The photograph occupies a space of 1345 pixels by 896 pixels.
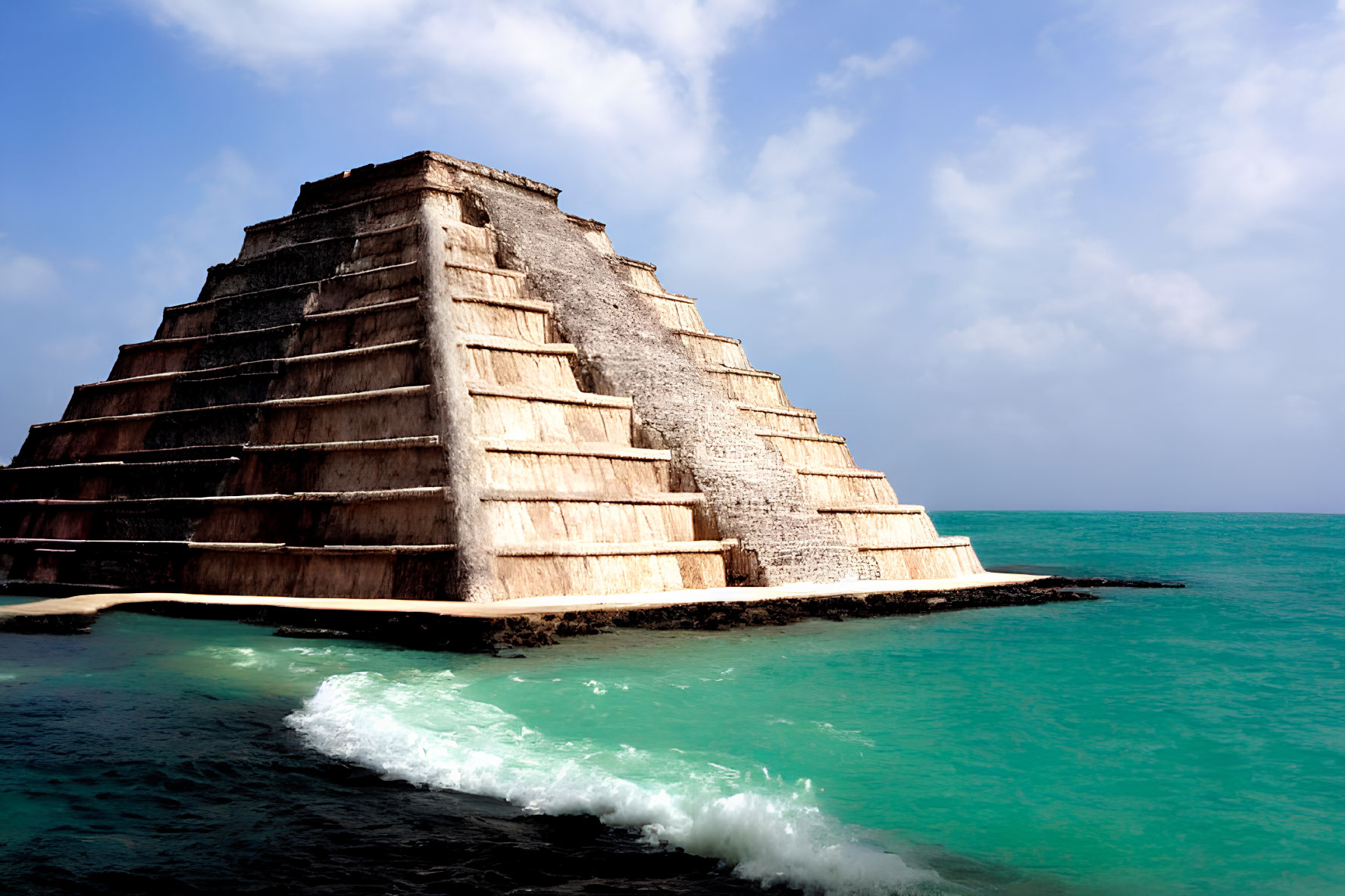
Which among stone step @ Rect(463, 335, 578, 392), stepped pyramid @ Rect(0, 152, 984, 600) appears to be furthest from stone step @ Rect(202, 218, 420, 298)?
stone step @ Rect(463, 335, 578, 392)

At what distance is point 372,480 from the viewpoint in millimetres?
21500

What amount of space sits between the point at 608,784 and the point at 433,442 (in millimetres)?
13427

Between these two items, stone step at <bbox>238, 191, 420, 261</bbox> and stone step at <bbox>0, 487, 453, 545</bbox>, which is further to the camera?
stone step at <bbox>238, 191, 420, 261</bbox>

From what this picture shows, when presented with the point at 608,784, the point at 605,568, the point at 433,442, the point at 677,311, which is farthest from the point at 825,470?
the point at 608,784

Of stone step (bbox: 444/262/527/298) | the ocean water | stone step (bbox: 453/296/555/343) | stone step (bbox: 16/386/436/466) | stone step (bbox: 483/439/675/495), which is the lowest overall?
the ocean water

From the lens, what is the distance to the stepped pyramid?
68.4 feet

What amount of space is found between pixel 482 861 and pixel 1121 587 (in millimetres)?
30911

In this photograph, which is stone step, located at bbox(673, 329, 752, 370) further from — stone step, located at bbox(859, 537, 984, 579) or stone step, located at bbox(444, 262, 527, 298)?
stone step, located at bbox(859, 537, 984, 579)

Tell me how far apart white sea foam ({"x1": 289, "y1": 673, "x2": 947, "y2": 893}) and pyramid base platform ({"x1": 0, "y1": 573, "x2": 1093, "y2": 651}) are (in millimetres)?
4005

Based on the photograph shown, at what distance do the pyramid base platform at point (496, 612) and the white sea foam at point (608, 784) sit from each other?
4005 mm

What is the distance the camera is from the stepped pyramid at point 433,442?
68.4 feet

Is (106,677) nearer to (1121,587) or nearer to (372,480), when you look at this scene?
(372,480)

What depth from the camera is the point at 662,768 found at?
30.1ft

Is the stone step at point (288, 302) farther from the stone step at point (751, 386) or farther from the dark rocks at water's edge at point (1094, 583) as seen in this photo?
the dark rocks at water's edge at point (1094, 583)
